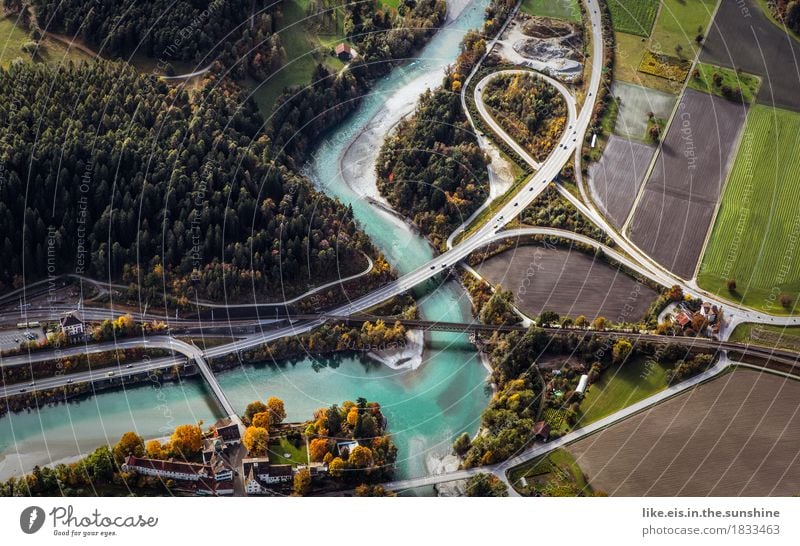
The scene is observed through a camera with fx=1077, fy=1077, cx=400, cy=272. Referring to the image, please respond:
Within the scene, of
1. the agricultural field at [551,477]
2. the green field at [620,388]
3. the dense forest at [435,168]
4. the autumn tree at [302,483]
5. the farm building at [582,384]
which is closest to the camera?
the autumn tree at [302,483]

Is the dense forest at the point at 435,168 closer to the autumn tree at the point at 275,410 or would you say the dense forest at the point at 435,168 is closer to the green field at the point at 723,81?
the autumn tree at the point at 275,410

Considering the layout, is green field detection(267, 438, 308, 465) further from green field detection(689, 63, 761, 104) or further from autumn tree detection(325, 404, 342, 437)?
green field detection(689, 63, 761, 104)

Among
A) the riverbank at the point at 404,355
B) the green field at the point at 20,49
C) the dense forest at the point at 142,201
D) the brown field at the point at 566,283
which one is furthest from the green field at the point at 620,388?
the green field at the point at 20,49

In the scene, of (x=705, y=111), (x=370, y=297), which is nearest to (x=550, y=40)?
(x=705, y=111)

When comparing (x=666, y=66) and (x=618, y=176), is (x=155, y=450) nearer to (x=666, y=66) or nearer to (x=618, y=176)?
(x=618, y=176)

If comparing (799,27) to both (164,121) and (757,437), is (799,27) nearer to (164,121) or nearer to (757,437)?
(757,437)

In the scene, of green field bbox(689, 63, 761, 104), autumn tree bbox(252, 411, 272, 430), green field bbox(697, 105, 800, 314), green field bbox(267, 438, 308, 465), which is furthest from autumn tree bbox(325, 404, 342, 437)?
green field bbox(689, 63, 761, 104)

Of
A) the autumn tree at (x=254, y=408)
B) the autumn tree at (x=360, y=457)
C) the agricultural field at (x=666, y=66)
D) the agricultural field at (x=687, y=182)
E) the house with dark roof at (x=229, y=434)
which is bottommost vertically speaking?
the autumn tree at (x=360, y=457)
